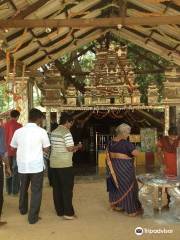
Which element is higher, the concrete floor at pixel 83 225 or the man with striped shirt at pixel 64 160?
the man with striped shirt at pixel 64 160

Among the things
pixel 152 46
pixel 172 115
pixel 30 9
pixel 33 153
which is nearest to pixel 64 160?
pixel 33 153

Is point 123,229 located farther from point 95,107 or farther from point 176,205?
point 95,107

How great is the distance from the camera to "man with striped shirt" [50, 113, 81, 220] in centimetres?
556

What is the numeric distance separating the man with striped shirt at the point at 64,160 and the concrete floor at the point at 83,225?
269 mm

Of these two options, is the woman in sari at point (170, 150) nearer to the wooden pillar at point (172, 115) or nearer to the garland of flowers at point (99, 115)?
the wooden pillar at point (172, 115)

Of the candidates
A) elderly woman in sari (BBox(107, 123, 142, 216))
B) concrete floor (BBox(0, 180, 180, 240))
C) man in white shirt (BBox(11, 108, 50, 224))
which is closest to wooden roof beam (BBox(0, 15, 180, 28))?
man in white shirt (BBox(11, 108, 50, 224))

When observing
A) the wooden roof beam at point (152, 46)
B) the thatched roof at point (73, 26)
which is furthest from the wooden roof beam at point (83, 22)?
the wooden roof beam at point (152, 46)

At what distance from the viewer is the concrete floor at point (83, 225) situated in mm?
4906

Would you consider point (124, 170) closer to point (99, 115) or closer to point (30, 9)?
point (30, 9)

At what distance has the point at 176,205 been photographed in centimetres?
560

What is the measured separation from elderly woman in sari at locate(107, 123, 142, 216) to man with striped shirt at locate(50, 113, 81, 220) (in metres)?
0.56

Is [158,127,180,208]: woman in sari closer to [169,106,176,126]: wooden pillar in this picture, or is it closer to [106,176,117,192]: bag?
[106,176,117,192]: bag

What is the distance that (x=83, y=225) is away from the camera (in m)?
5.36

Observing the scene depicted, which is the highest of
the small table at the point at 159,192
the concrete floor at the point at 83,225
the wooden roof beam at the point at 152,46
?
the wooden roof beam at the point at 152,46
